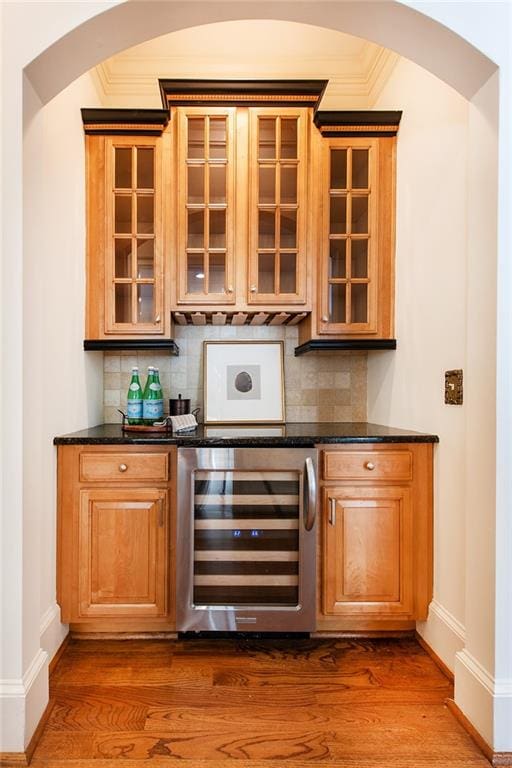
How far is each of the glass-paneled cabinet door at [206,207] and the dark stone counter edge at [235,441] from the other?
75 cm

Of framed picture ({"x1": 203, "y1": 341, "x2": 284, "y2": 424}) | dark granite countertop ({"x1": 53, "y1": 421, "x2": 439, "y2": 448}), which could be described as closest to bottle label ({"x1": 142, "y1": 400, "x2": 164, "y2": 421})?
dark granite countertop ({"x1": 53, "y1": 421, "x2": 439, "y2": 448})

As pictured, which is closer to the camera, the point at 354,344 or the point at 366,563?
the point at 366,563

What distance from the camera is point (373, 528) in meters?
2.04

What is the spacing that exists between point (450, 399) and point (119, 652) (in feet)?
5.81

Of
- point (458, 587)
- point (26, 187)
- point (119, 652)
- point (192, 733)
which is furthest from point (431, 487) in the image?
point (26, 187)

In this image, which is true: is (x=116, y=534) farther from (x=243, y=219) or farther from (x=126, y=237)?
(x=243, y=219)

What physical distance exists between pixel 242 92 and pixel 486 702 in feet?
8.80

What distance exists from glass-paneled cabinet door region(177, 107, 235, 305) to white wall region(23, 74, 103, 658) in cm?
50

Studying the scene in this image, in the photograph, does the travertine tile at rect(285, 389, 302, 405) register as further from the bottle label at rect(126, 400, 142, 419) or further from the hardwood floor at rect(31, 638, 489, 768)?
the hardwood floor at rect(31, 638, 489, 768)

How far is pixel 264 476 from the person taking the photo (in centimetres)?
202

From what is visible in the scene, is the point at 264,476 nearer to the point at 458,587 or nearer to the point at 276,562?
the point at 276,562

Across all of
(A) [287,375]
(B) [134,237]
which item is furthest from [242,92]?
(A) [287,375]

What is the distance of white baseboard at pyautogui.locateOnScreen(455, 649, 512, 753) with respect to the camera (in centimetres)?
141

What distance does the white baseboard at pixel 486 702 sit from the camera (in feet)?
4.61
